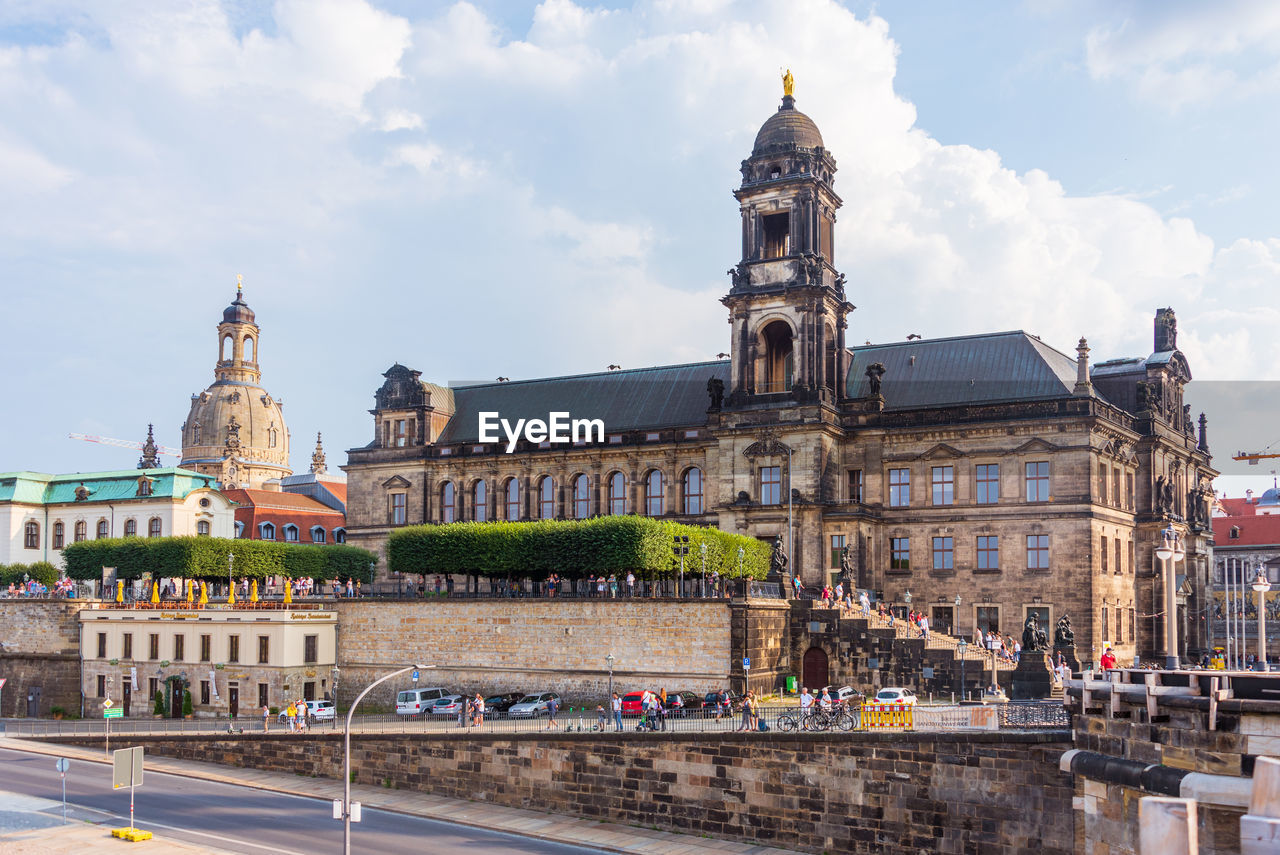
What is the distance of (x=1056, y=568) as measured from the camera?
2239 inches

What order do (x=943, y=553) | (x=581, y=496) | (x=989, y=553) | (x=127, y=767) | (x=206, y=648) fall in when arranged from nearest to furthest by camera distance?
(x=127, y=767)
(x=206, y=648)
(x=989, y=553)
(x=943, y=553)
(x=581, y=496)

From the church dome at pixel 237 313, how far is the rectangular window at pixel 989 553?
3773 inches

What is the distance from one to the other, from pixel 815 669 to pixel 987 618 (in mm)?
11431

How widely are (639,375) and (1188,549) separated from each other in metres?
33.0

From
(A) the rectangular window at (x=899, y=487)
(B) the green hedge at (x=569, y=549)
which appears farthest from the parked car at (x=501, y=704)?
(A) the rectangular window at (x=899, y=487)

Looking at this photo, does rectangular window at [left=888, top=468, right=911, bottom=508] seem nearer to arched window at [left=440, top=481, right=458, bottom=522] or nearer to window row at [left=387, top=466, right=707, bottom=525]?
window row at [left=387, top=466, right=707, bottom=525]

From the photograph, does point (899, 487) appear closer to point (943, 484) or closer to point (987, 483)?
point (943, 484)

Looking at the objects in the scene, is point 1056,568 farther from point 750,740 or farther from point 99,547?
point 99,547

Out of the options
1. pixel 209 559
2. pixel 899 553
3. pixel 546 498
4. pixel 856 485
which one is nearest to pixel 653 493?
pixel 546 498

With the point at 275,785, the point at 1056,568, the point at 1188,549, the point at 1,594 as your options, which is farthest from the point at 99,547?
the point at 1188,549

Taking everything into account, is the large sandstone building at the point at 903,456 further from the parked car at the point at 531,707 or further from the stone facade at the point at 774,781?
the stone facade at the point at 774,781

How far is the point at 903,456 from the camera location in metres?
61.2

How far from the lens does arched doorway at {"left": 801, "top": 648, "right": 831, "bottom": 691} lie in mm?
51531

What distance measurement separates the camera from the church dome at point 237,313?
132 meters
